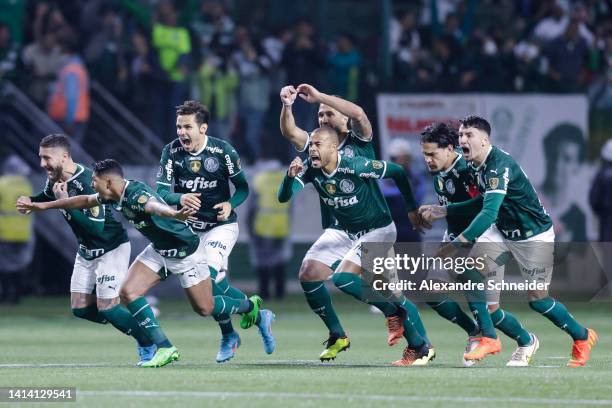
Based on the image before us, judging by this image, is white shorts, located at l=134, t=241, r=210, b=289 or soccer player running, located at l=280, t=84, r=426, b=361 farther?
soccer player running, located at l=280, t=84, r=426, b=361

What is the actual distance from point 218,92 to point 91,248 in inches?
419

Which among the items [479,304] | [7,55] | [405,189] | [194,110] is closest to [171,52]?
[7,55]

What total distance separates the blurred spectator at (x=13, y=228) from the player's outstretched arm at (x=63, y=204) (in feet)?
32.5

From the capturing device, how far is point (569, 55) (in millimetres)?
25422

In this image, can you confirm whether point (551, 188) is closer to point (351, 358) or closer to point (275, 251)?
point (275, 251)

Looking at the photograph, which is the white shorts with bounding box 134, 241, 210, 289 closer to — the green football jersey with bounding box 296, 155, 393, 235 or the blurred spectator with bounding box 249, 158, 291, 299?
the green football jersey with bounding box 296, 155, 393, 235

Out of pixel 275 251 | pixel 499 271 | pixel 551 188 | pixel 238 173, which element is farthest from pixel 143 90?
pixel 499 271

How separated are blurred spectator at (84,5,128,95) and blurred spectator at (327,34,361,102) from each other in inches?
129

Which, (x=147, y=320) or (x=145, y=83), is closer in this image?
(x=147, y=320)

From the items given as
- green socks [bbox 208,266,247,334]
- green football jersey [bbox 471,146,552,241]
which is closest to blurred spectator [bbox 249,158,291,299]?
green socks [bbox 208,266,247,334]

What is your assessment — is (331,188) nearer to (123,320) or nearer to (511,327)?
(511,327)

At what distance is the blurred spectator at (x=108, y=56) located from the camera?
78.2 ft

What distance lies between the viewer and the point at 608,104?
24516 millimetres

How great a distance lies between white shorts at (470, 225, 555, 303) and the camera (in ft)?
41.4
